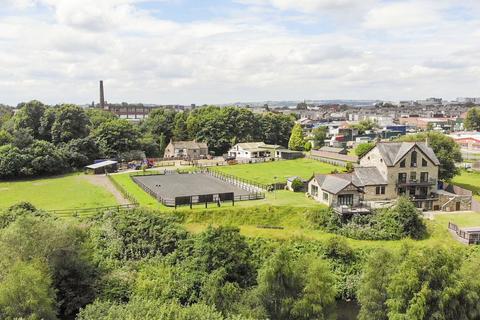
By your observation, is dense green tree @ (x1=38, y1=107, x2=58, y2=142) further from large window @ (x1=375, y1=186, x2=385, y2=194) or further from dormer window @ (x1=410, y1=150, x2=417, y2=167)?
dormer window @ (x1=410, y1=150, x2=417, y2=167)

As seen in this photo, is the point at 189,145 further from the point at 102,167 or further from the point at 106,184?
the point at 106,184

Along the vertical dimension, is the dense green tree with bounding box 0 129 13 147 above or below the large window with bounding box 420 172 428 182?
above

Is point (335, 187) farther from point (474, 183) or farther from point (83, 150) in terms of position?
point (83, 150)

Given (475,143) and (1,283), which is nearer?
(1,283)

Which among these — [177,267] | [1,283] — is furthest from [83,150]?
[1,283]

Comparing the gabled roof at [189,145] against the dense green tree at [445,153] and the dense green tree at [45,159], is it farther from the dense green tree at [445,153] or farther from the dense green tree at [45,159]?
the dense green tree at [445,153]

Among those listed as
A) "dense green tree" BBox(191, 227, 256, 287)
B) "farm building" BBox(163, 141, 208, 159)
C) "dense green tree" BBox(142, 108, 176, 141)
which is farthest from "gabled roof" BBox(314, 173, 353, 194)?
"dense green tree" BBox(142, 108, 176, 141)
